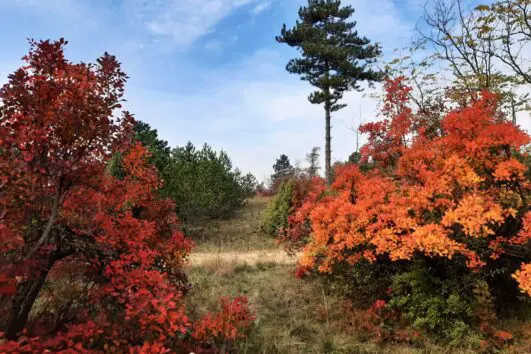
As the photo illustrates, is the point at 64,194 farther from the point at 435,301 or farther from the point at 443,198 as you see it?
the point at 435,301

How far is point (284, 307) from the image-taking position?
921cm

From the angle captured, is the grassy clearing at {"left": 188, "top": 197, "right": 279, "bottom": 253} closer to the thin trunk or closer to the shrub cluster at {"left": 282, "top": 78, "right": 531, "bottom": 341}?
the shrub cluster at {"left": 282, "top": 78, "right": 531, "bottom": 341}

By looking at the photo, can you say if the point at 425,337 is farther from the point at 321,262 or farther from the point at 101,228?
the point at 101,228

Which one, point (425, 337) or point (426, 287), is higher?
point (426, 287)

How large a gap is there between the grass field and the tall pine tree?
1085 cm

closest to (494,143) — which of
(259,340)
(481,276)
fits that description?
(481,276)

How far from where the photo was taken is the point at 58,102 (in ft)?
12.1

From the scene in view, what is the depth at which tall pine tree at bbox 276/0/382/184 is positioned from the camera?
21.5m

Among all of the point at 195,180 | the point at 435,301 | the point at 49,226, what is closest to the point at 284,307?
the point at 435,301

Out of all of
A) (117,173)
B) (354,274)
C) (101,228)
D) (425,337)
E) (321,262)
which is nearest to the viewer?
(101,228)

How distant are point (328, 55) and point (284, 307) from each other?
50.6 feet

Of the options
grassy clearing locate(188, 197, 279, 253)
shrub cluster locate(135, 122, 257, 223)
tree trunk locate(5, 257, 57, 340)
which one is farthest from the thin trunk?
shrub cluster locate(135, 122, 257, 223)

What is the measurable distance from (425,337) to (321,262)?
3383 millimetres

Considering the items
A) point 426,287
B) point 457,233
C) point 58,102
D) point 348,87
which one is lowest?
point 426,287
